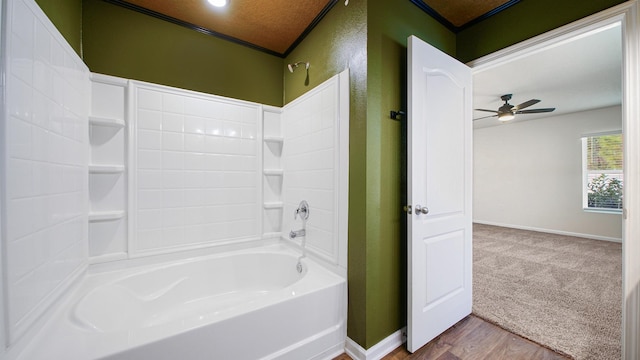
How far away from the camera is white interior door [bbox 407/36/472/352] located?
1524mm

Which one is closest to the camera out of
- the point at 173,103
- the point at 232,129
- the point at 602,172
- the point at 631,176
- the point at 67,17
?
the point at 631,176

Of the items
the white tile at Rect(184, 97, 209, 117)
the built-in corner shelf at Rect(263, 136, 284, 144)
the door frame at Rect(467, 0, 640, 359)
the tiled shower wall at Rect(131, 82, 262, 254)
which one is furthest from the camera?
the built-in corner shelf at Rect(263, 136, 284, 144)

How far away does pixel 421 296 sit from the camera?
156 centimetres

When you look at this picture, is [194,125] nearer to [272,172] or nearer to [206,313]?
[272,172]

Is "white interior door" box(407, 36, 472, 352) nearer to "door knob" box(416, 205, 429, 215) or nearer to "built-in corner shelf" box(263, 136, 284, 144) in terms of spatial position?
"door knob" box(416, 205, 429, 215)

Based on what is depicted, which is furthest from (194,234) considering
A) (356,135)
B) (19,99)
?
(356,135)

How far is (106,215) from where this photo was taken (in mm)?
1679

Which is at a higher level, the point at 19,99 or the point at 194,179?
the point at 19,99

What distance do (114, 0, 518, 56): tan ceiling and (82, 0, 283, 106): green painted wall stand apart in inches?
3.3

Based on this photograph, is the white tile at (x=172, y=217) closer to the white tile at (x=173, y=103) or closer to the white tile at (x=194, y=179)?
the white tile at (x=194, y=179)

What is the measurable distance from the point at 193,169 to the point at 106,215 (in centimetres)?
66

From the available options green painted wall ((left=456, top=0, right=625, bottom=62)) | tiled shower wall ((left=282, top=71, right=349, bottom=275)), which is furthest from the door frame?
tiled shower wall ((left=282, top=71, right=349, bottom=275))

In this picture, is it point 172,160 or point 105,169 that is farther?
point 172,160

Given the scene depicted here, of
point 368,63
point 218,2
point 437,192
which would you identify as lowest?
point 437,192
